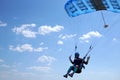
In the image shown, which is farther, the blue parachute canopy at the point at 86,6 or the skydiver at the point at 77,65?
the skydiver at the point at 77,65

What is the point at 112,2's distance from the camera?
2625 centimetres

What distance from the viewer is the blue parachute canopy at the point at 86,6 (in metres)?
26.7

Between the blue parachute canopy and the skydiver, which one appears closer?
the blue parachute canopy

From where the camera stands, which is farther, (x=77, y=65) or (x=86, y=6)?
(x=86, y=6)

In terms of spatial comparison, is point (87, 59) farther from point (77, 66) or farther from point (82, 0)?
point (82, 0)

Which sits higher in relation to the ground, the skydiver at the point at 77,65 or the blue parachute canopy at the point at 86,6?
the blue parachute canopy at the point at 86,6

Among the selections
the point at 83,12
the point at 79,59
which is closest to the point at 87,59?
the point at 79,59

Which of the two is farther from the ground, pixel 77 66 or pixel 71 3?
pixel 71 3

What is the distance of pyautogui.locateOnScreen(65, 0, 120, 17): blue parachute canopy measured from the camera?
26745mm

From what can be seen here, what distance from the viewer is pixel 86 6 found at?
28641 mm

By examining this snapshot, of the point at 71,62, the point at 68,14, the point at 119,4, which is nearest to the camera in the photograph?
the point at 119,4

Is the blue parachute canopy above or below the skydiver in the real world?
above

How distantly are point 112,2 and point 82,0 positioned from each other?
247 cm

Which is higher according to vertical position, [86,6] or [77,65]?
→ [86,6]
